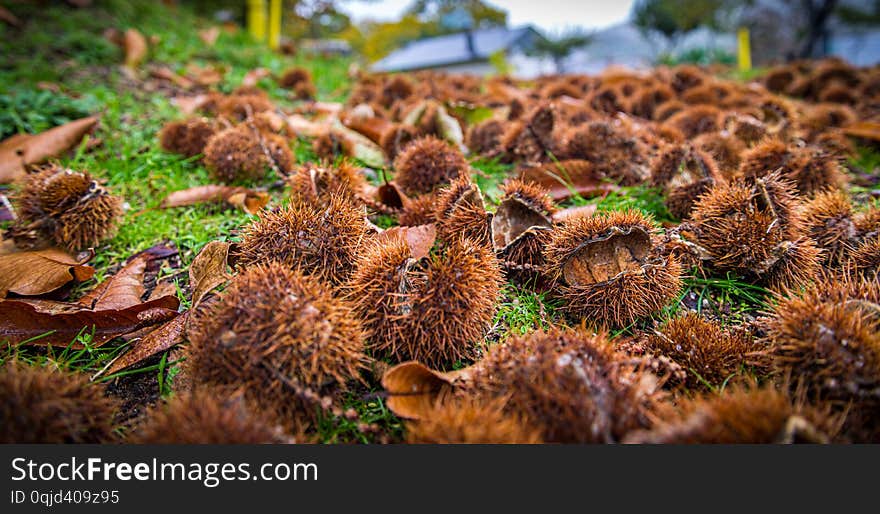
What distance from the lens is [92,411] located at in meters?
1.15

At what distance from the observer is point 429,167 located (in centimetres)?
218

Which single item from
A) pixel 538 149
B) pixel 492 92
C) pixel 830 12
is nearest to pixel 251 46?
pixel 492 92

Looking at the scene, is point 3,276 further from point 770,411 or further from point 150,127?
point 770,411

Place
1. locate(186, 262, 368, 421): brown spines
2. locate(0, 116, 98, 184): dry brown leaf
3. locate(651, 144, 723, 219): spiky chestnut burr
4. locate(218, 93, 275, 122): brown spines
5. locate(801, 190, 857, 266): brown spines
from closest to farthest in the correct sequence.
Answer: locate(186, 262, 368, 421): brown spines < locate(801, 190, 857, 266): brown spines < locate(651, 144, 723, 219): spiky chestnut burr < locate(0, 116, 98, 184): dry brown leaf < locate(218, 93, 275, 122): brown spines

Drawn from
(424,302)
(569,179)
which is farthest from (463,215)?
(569,179)

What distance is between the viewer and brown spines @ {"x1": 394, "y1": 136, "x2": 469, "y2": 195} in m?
2.18

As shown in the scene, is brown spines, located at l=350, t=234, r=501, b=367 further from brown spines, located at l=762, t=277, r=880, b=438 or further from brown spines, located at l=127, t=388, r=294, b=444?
brown spines, located at l=762, t=277, r=880, b=438

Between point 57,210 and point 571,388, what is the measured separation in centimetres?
202

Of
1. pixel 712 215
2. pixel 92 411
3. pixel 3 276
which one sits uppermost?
pixel 712 215

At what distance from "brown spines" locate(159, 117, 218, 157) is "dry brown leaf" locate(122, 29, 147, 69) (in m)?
2.14

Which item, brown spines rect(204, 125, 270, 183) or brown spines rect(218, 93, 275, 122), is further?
brown spines rect(218, 93, 275, 122)

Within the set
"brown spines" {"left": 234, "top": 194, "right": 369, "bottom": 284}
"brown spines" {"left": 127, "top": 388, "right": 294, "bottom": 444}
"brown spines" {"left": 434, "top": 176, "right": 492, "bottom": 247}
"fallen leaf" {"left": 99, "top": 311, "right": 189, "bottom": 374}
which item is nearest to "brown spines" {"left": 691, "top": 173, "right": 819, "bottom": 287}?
"brown spines" {"left": 434, "top": 176, "right": 492, "bottom": 247}

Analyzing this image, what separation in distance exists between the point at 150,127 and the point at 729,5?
19650 mm

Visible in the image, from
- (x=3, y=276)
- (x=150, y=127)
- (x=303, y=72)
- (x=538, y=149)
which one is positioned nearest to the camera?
(x=3, y=276)
